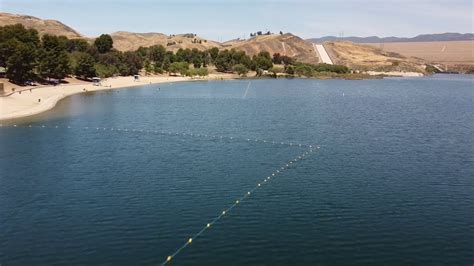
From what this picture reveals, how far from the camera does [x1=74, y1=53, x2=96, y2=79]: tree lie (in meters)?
144

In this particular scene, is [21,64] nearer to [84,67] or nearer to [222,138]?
[84,67]

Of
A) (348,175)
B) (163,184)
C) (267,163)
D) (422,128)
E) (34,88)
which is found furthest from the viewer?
(34,88)

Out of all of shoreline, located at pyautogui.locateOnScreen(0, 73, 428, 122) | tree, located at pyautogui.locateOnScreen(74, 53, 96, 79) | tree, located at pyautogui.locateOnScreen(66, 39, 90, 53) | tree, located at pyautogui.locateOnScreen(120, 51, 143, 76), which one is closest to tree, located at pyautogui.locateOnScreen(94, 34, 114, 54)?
tree, located at pyautogui.locateOnScreen(66, 39, 90, 53)

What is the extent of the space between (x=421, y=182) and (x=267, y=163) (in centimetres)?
1391

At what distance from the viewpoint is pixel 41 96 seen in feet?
342

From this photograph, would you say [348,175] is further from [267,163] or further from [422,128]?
[422,128]

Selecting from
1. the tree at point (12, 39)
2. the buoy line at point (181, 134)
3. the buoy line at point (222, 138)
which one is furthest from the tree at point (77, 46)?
the buoy line at point (222, 138)

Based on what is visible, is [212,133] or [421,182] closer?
[421,182]

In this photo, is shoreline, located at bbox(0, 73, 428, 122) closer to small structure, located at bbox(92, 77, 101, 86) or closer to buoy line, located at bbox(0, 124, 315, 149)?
small structure, located at bbox(92, 77, 101, 86)

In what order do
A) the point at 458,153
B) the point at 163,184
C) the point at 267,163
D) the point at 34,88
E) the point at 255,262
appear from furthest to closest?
1. the point at 34,88
2. the point at 458,153
3. the point at 267,163
4. the point at 163,184
5. the point at 255,262

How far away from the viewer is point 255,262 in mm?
25875

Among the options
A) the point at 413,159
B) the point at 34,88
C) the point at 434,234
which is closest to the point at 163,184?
the point at 434,234

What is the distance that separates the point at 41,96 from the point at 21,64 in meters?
13.8

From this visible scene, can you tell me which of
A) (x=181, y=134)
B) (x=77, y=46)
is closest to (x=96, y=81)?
(x=77, y=46)
